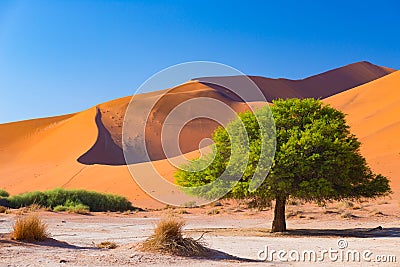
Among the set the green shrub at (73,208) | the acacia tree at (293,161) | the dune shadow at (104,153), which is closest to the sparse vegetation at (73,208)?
the green shrub at (73,208)

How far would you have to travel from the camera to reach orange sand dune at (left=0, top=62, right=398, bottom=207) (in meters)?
49.3

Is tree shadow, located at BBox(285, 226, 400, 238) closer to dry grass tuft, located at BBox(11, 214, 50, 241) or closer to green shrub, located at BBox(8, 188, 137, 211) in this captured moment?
dry grass tuft, located at BBox(11, 214, 50, 241)

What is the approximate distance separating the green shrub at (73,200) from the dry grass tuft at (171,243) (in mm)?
24888

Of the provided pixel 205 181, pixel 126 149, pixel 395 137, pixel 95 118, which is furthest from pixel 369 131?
pixel 95 118

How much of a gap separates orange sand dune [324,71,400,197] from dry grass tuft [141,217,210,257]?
26051 mm

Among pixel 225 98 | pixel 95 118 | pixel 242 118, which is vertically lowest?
pixel 242 118

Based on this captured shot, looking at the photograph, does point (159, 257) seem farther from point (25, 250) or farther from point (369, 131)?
point (369, 131)

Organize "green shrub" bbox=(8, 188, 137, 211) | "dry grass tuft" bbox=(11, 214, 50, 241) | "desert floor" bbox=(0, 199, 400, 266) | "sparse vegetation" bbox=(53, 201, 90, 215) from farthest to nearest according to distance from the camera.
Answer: "green shrub" bbox=(8, 188, 137, 211) → "sparse vegetation" bbox=(53, 201, 90, 215) → "dry grass tuft" bbox=(11, 214, 50, 241) → "desert floor" bbox=(0, 199, 400, 266)

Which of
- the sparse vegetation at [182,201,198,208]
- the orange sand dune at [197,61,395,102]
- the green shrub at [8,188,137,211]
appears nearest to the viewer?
the green shrub at [8,188,137,211]

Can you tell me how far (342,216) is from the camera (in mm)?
26094

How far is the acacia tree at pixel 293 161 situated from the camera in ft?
59.6

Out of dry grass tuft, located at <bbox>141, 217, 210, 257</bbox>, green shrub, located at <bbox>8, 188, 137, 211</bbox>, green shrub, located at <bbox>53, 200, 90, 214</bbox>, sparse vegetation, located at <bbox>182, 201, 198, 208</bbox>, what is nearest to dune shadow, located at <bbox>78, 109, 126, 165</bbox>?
green shrub, located at <bbox>8, 188, 137, 211</bbox>

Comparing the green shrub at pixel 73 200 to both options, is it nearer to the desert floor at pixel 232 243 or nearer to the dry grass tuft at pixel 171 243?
the desert floor at pixel 232 243

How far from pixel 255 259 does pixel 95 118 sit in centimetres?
6560
